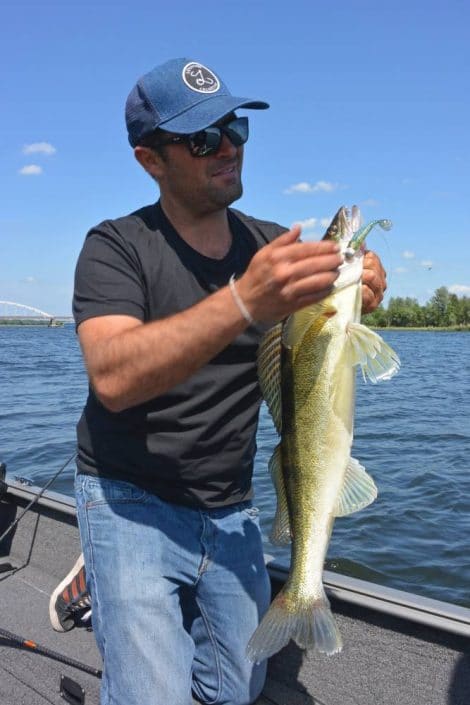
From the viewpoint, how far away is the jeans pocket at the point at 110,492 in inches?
125

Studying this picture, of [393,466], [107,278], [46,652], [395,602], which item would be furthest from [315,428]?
[393,466]

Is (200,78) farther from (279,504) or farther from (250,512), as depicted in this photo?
(250,512)

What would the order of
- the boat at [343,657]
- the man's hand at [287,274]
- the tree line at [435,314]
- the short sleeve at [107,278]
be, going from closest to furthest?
1. the man's hand at [287,274]
2. the short sleeve at [107,278]
3. the boat at [343,657]
4. the tree line at [435,314]

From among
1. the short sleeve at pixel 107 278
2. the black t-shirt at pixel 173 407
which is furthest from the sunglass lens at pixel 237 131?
the short sleeve at pixel 107 278

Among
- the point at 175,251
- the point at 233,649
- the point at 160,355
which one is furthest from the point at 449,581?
the point at 160,355

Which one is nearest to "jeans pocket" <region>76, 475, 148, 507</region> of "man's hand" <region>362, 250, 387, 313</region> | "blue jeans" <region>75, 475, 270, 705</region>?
"blue jeans" <region>75, 475, 270, 705</region>

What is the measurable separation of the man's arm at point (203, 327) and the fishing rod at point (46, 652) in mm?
2151

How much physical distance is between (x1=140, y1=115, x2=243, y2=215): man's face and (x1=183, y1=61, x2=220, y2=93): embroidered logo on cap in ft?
0.61

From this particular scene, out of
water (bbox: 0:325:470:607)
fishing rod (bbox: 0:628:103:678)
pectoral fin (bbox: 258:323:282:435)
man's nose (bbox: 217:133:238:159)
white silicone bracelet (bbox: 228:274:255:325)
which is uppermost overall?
man's nose (bbox: 217:133:238:159)

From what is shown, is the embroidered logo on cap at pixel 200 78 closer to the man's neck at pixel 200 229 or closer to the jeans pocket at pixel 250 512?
the man's neck at pixel 200 229

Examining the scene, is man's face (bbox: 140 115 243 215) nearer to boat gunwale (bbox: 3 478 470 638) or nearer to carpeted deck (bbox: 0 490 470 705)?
boat gunwale (bbox: 3 478 470 638)

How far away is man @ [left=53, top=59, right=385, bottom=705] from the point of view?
2986mm

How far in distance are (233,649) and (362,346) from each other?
A: 5.88 feet

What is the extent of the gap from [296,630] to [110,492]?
103cm
